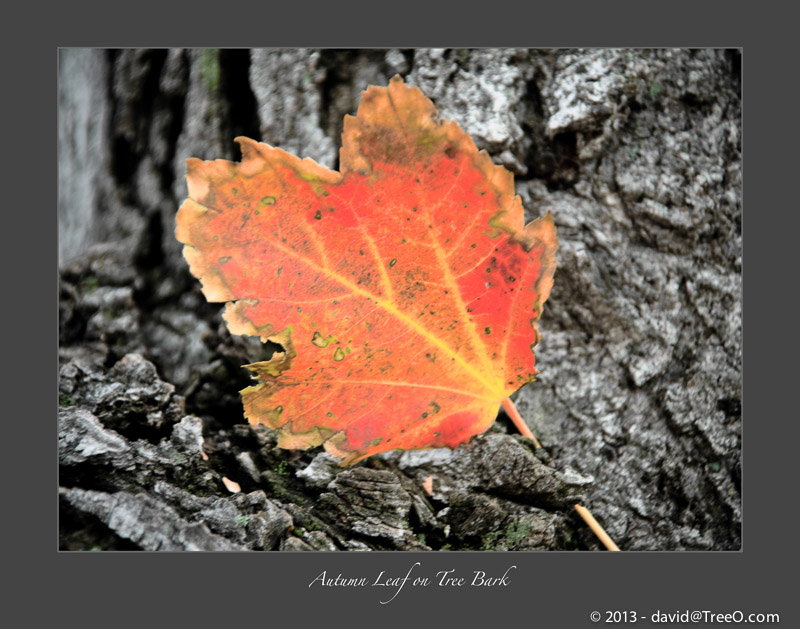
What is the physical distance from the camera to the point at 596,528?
82 cm

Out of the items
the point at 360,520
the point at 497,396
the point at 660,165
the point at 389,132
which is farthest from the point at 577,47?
the point at 360,520

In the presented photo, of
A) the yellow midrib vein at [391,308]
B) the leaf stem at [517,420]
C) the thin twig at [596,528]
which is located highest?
the yellow midrib vein at [391,308]

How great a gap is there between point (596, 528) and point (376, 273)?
46cm

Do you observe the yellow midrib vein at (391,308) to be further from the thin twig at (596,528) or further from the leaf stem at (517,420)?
the thin twig at (596,528)

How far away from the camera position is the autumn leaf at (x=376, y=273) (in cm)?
69

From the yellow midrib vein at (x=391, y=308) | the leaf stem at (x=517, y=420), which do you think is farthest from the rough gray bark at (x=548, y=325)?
the yellow midrib vein at (x=391, y=308)

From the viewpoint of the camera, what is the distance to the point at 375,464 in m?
0.84

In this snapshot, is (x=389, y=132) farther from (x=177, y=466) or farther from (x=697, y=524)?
(x=697, y=524)

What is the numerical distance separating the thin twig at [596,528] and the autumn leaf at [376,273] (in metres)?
0.21

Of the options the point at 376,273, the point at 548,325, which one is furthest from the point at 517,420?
the point at 376,273

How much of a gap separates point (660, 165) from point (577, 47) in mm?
207

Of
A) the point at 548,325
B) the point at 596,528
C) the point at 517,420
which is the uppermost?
the point at 548,325

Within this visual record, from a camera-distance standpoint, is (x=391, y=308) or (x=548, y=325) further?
(x=548, y=325)

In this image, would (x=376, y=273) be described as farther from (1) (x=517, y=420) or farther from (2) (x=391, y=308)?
(1) (x=517, y=420)
